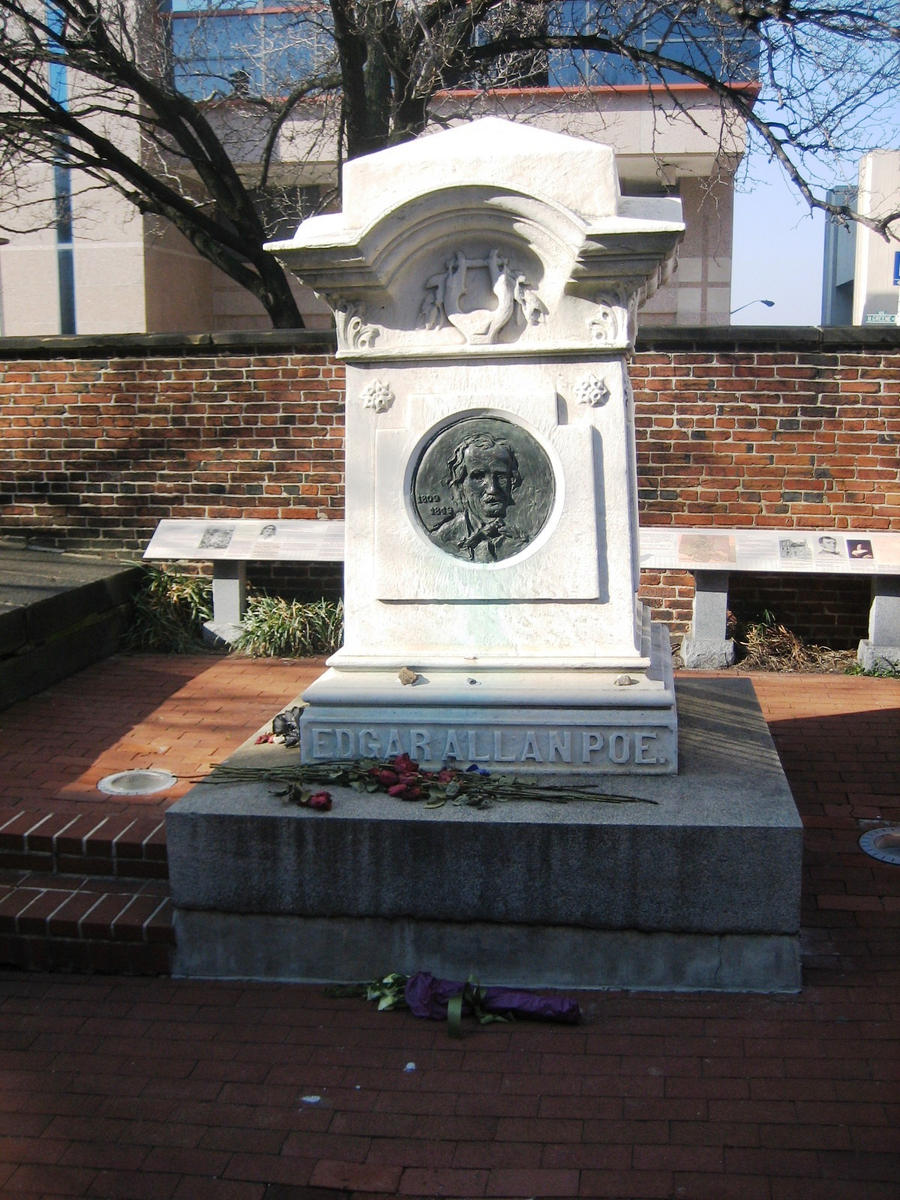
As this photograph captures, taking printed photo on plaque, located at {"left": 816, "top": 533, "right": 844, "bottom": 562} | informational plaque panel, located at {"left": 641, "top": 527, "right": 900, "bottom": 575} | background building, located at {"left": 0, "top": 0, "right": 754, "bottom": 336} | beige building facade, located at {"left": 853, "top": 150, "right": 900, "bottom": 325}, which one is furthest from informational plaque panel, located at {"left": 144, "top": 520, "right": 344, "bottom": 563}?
beige building facade, located at {"left": 853, "top": 150, "right": 900, "bottom": 325}

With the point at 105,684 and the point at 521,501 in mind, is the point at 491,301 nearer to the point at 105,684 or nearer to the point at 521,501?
the point at 521,501

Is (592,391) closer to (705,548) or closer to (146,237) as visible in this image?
(705,548)

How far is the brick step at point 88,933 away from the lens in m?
3.87

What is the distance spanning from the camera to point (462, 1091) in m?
3.17

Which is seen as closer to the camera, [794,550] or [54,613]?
[54,613]

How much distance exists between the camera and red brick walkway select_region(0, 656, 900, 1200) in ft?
9.25

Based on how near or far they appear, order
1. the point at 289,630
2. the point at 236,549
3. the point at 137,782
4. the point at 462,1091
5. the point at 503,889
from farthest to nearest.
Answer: the point at 236,549 < the point at 289,630 < the point at 137,782 < the point at 503,889 < the point at 462,1091

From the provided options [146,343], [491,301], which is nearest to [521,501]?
[491,301]

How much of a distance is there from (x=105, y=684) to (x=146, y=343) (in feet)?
8.94

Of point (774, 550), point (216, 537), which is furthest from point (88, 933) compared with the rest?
point (774, 550)

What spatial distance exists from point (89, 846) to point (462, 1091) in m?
1.80

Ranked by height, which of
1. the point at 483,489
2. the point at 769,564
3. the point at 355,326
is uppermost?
the point at 355,326

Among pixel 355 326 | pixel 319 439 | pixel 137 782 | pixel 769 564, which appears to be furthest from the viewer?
pixel 319 439

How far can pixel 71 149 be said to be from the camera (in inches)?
385
